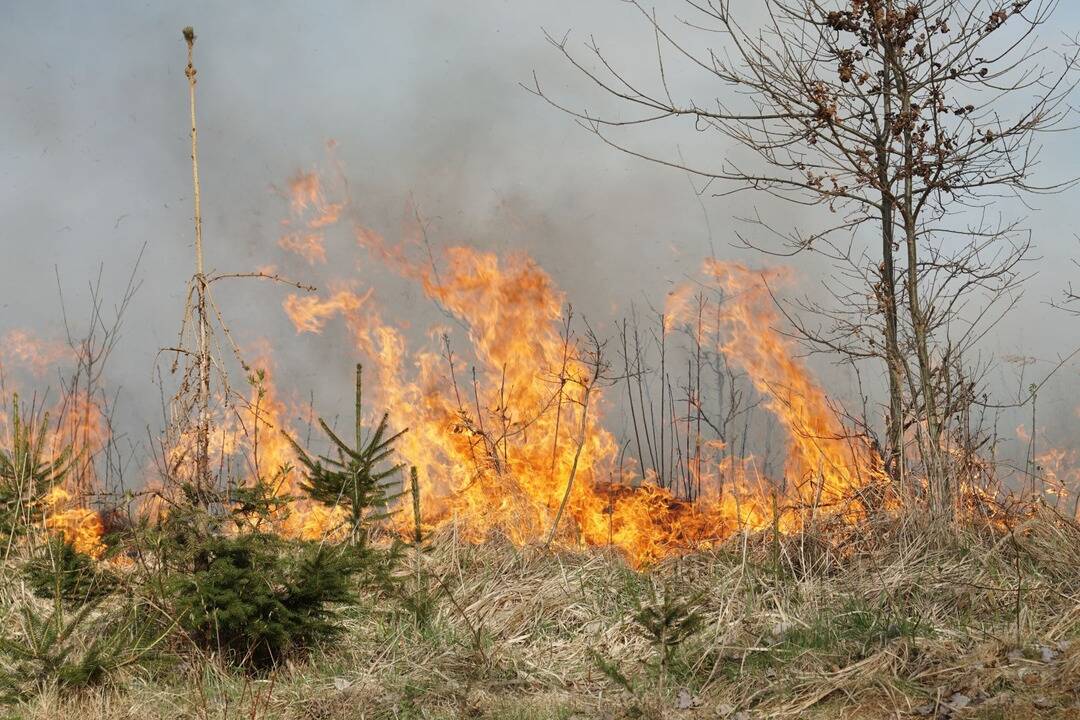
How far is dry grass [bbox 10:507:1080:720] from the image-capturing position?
4234 mm

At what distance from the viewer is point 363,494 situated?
19.6 feet

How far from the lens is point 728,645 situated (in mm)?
4852

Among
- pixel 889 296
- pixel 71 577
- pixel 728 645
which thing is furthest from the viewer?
pixel 889 296

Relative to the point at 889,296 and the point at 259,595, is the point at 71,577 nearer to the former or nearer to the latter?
the point at 259,595

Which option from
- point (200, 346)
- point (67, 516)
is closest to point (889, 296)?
point (200, 346)

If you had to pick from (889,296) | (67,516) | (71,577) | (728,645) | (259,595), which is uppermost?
(889,296)

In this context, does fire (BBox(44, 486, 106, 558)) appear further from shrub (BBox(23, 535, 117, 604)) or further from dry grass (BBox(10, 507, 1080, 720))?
dry grass (BBox(10, 507, 1080, 720))

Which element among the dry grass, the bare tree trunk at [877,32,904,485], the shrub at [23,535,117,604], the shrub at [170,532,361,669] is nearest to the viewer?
the dry grass

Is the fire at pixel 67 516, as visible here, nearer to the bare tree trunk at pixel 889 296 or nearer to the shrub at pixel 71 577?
the shrub at pixel 71 577

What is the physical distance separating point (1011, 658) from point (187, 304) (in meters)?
4.48

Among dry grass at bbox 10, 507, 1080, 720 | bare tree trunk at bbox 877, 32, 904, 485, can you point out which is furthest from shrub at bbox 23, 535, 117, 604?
bare tree trunk at bbox 877, 32, 904, 485

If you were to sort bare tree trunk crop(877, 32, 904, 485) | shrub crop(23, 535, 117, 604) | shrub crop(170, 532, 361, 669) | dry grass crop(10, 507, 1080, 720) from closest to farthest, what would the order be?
dry grass crop(10, 507, 1080, 720)
shrub crop(170, 532, 361, 669)
shrub crop(23, 535, 117, 604)
bare tree trunk crop(877, 32, 904, 485)

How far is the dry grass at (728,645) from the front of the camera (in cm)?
423

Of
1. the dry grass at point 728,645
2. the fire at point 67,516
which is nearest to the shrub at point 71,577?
the dry grass at point 728,645
